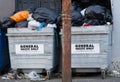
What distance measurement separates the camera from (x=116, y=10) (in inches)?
332

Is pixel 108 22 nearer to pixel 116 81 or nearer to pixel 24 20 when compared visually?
pixel 116 81

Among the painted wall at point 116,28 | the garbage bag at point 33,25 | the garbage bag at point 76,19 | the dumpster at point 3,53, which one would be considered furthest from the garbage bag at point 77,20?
the dumpster at point 3,53

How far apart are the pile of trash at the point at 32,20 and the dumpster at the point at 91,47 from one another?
612 mm

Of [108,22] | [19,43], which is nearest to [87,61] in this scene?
[108,22]

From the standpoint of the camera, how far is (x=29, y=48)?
7914 mm

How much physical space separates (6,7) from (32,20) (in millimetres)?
1266

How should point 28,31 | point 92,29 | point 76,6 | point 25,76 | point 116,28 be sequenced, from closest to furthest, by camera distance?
point 92,29 → point 28,31 → point 25,76 → point 116,28 → point 76,6

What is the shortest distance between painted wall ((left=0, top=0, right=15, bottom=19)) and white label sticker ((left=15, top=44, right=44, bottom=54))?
1.41 metres

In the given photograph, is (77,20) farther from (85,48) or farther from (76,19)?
(85,48)

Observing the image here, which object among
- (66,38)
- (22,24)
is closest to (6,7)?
(22,24)

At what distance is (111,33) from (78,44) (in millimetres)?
924

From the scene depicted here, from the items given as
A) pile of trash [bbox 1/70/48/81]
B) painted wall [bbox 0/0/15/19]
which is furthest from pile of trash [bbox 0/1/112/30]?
pile of trash [bbox 1/70/48/81]

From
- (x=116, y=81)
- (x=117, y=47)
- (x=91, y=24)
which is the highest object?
(x=91, y=24)

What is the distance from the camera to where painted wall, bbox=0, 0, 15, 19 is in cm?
905
